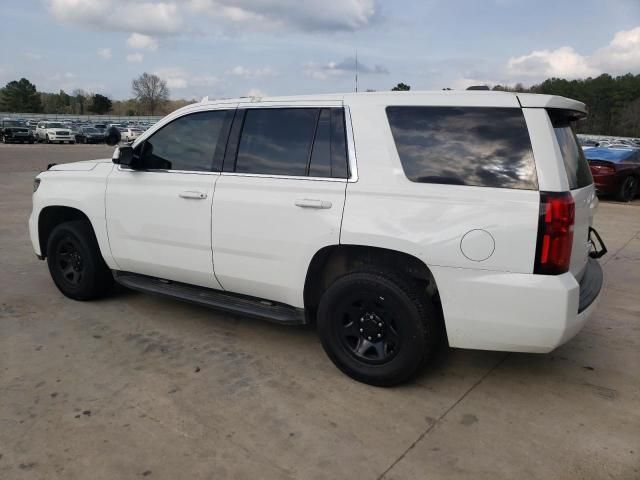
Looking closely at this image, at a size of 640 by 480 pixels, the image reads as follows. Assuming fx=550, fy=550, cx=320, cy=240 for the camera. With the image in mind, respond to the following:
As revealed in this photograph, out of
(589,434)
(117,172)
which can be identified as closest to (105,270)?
(117,172)

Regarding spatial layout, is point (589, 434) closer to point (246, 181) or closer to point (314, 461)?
point (314, 461)

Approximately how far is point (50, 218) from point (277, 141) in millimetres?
2601

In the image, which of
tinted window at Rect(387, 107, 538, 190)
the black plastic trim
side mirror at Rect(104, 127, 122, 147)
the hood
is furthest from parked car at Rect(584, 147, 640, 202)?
the hood

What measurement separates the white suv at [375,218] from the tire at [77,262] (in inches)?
16.0

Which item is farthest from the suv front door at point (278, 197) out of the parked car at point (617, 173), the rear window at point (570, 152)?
the parked car at point (617, 173)

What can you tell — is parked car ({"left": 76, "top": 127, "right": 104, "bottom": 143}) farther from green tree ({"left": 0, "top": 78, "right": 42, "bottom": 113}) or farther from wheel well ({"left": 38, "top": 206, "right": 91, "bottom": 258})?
green tree ({"left": 0, "top": 78, "right": 42, "bottom": 113})

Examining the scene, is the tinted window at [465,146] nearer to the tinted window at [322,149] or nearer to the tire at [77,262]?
the tinted window at [322,149]

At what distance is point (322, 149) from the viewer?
3596 mm

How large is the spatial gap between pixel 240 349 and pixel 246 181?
4.04 feet

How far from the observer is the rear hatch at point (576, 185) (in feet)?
10.3

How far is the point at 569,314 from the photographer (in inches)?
117

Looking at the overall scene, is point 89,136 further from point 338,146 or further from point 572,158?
point 572,158

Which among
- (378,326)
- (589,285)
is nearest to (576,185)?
(589,285)

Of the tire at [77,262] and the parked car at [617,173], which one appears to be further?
the parked car at [617,173]
